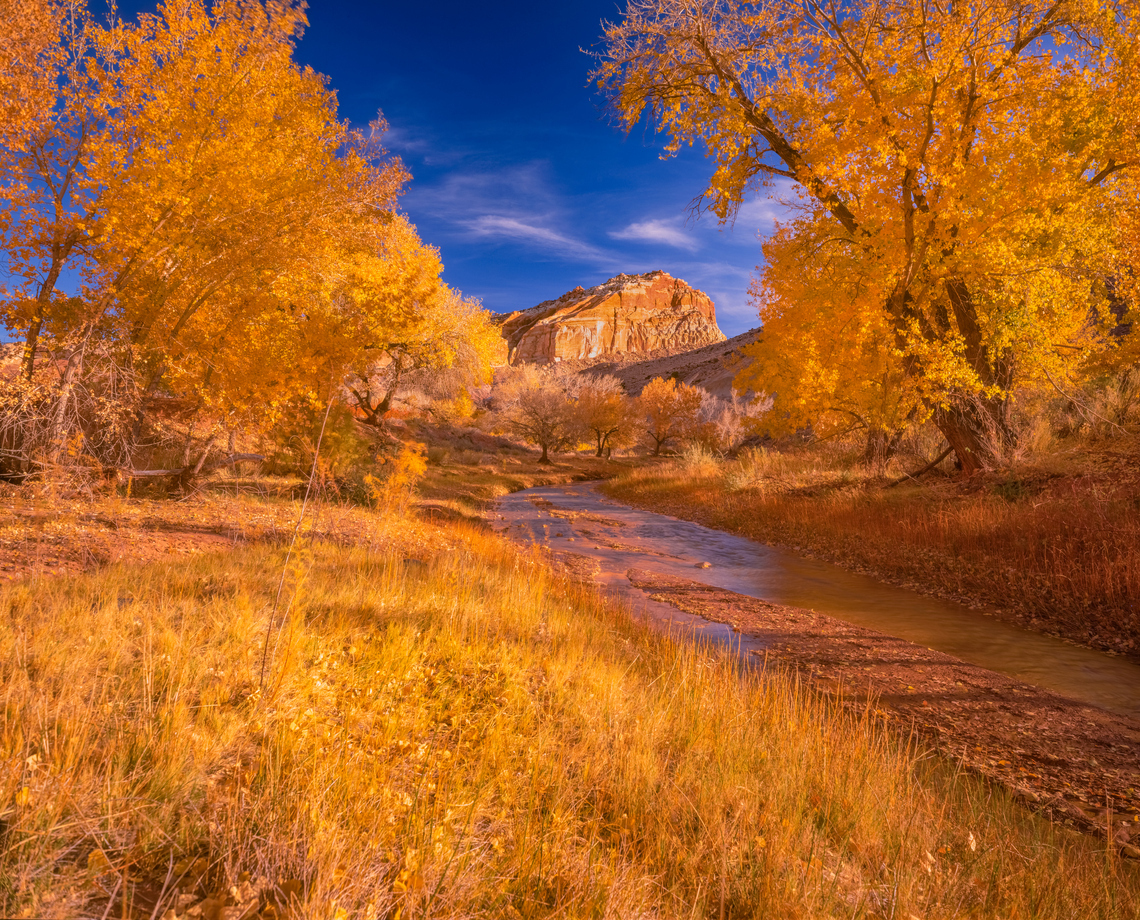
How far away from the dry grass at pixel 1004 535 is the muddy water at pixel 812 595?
583 millimetres

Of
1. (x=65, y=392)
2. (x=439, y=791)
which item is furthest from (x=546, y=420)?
(x=439, y=791)

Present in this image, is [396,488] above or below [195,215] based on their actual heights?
below

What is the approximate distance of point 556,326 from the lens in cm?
14462

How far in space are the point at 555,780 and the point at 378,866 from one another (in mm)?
1084

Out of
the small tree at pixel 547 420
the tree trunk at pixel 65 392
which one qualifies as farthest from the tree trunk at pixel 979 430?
the small tree at pixel 547 420

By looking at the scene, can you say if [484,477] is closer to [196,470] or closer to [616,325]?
[196,470]

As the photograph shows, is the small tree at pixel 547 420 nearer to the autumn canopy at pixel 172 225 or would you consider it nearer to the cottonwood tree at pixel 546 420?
the cottonwood tree at pixel 546 420

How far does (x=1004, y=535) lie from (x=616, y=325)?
14410 cm

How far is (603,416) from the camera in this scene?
148 ft

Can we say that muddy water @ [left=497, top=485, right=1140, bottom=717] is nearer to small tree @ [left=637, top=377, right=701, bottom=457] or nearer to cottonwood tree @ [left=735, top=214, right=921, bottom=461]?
cottonwood tree @ [left=735, top=214, right=921, bottom=461]

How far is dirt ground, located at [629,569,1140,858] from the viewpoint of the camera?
376 centimetres

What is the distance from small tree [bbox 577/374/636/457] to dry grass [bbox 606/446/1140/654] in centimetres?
2910

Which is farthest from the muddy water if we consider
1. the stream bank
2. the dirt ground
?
the dirt ground

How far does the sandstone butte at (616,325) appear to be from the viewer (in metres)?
142
